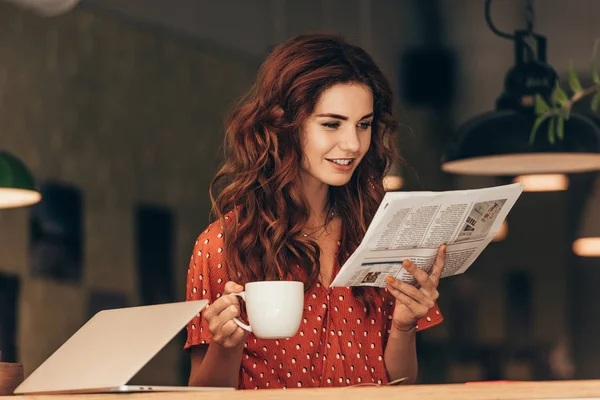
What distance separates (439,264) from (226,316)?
1.31ft

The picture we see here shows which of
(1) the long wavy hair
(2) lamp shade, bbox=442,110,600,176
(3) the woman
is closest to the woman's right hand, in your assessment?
(3) the woman

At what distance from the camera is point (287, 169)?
79.0 inches

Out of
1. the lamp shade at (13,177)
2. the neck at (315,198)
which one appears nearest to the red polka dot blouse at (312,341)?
the neck at (315,198)

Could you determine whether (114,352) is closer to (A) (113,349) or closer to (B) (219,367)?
(A) (113,349)

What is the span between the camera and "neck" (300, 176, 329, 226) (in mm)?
2045

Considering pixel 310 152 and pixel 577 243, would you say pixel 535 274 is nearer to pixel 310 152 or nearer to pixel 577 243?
pixel 577 243

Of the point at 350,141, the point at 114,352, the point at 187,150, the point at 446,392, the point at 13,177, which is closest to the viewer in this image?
the point at 446,392

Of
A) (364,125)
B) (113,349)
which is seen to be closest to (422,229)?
(364,125)

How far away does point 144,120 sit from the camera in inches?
212

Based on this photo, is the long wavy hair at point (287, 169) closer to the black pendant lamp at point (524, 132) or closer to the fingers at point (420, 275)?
the fingers at point (420, 275)

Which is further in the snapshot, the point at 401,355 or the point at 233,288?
the point at 401,355

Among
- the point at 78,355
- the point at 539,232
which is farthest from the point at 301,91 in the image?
the point at 539,232

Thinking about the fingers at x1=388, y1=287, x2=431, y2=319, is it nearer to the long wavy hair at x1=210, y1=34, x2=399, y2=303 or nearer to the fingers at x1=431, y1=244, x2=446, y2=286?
the fingers at x1=431, y1=244, x2=446, y2=286

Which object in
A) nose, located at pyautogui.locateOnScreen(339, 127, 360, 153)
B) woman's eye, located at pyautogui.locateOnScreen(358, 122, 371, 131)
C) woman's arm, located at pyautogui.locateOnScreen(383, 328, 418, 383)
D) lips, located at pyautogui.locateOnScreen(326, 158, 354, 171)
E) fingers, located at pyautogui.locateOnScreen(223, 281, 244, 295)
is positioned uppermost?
woman's eye, located at pyautogui.locateOnScreen(358, 122, 371, 131)
